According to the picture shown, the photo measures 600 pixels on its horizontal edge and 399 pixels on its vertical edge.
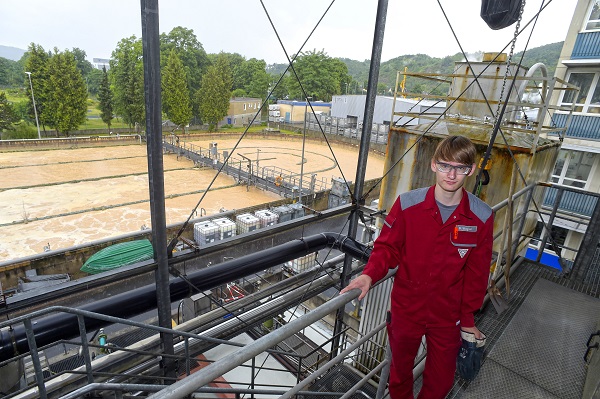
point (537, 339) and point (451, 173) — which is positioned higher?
point (451, 173)

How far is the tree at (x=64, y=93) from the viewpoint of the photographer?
3006 cm

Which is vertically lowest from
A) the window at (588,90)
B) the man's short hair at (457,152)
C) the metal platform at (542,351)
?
the metal platform at (542,351)

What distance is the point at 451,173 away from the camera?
5.41 ft

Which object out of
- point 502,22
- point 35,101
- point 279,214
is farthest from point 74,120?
point 502,22

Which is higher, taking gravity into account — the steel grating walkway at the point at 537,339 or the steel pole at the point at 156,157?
the steel pole at the point at 156,157

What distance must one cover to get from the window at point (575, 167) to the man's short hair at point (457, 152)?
38.3ft

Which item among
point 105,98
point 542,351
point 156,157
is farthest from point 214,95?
point 542,351

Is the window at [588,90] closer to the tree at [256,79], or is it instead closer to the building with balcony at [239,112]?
the building with balcony at [239,112]

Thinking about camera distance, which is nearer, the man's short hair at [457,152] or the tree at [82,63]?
the man's short hair at [457,152]

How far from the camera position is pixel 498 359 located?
263cm

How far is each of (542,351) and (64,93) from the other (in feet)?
124

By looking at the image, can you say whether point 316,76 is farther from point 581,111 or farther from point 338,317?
point 338,317

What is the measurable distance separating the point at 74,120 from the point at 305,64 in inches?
1535

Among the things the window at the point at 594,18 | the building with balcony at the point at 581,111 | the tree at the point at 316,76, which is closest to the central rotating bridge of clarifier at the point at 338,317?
the building with balcony at the point at 581,111
